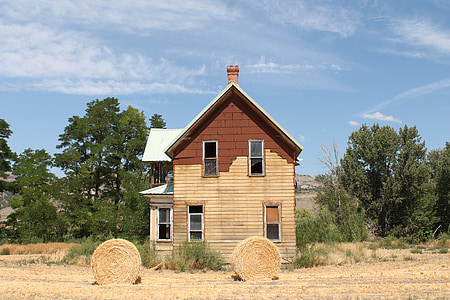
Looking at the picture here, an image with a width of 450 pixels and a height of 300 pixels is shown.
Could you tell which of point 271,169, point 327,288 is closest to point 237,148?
point 271,169

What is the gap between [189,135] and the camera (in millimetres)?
19578

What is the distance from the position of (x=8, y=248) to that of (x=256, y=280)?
754 inches

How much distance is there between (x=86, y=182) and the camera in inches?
1361

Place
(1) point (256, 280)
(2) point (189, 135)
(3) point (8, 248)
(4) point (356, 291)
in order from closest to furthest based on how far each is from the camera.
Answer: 1. (4) point (356, 291)
2. (1) point (256, 280)
3. (2) point (189, 135)
4. (3) point (8, 248)

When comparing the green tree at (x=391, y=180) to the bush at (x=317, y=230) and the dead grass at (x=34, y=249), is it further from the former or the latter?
the dead grass at (x=34, y=249)

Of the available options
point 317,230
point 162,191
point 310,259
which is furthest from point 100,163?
point 310,259


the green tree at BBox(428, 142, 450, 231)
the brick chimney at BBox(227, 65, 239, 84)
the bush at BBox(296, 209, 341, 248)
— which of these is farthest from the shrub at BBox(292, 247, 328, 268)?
the green tree at BBox(428, 142, 450, 231)

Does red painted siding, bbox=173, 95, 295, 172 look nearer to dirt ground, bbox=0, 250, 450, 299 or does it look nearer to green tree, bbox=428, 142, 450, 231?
dirt ground, bbox=0, 250, 450, 299

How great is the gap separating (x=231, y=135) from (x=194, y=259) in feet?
18.8

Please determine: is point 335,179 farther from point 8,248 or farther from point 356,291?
point 356,291

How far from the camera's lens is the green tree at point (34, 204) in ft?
104

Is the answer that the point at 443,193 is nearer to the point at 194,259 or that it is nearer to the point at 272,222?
the point at 272,222

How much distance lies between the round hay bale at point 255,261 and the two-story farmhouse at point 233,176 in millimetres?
4061

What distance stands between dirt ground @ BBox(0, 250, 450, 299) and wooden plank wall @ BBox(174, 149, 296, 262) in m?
1.95
